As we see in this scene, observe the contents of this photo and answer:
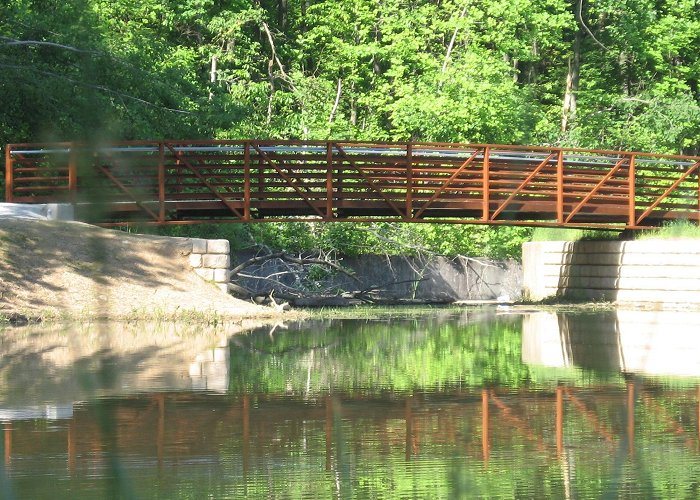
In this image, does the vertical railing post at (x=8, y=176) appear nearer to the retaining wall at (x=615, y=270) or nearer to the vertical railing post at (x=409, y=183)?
the vertical railing post at (x=409, y=183)

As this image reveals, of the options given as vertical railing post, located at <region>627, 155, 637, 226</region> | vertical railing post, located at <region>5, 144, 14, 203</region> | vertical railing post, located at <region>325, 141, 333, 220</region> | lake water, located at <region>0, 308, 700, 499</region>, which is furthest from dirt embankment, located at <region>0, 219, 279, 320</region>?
vertical railing post, located at <region>627, 155, 637, 226</region>

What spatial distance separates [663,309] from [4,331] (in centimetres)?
1432

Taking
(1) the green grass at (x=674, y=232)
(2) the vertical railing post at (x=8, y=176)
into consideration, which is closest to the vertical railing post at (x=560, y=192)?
(1) the green grass at (x=674, y=232)

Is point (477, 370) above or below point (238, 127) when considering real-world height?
below

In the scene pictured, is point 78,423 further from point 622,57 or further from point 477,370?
point 622,57

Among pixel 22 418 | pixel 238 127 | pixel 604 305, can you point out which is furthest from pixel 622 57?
pixel 22 418

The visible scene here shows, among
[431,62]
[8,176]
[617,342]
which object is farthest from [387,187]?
[431,62]

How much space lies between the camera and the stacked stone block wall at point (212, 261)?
20.9 meters

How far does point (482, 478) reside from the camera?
5.74 metres

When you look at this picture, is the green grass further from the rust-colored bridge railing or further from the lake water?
the lake water

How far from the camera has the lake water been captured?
5.68 m

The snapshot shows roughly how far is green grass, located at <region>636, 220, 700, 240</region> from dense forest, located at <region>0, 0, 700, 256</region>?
6412 mm

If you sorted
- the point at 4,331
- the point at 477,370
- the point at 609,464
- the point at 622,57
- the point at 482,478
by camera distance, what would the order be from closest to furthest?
the point at 482,478 → the point at 609,464 → the point at 477,370 → the point at 4,331 → the point at 622,57

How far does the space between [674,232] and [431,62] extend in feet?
49.7
